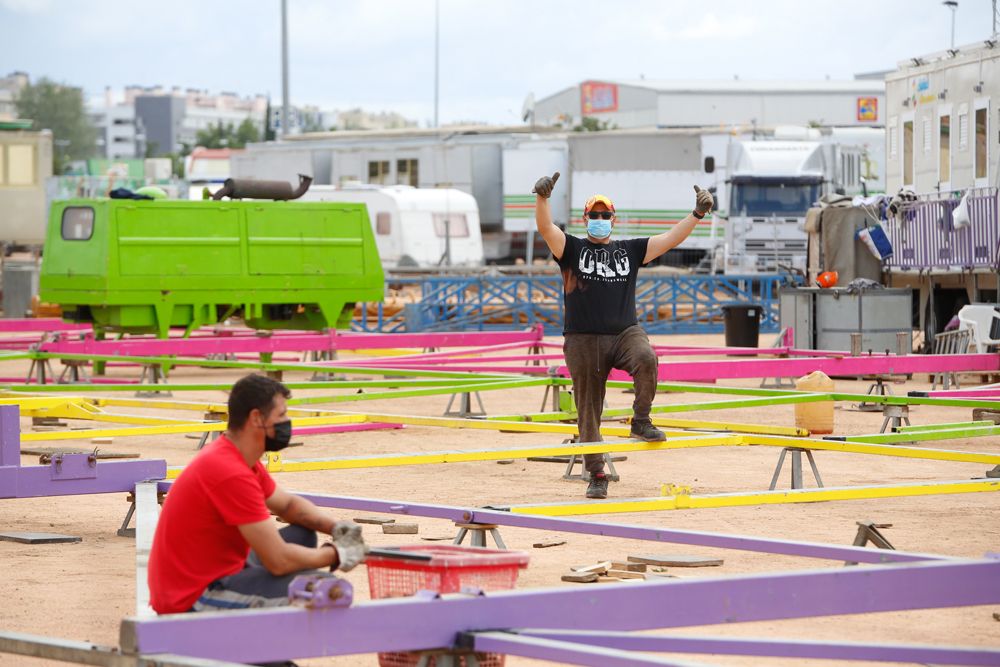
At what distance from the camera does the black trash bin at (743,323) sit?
2397 cm

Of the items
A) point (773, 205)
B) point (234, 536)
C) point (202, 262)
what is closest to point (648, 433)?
point (234, 536)

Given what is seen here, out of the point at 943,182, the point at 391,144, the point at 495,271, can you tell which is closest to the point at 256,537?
the point at 943,182

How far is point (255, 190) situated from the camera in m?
22.3

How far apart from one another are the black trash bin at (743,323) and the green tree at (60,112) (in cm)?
15286

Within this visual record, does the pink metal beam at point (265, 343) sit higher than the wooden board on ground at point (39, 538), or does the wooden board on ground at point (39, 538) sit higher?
the pink metal beam at point (265, 343)

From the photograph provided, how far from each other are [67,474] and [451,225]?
3199cm

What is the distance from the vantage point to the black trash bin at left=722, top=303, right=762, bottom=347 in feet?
78.6

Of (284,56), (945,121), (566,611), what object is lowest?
(566,611)

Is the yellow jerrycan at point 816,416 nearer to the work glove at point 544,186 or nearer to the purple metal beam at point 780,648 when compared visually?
the work glove at point 544,186

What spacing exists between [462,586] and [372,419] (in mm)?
5931

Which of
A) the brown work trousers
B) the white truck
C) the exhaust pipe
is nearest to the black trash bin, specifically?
the exhaust pipe

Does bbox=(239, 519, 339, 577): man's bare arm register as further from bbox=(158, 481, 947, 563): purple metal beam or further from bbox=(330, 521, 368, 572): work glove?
bbox=(158, 481, 947, 563): purple metal beam

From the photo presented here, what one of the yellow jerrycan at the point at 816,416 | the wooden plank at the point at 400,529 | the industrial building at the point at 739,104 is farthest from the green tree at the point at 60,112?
the wooden plank at the point at 400,529

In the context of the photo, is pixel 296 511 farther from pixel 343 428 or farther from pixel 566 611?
pixel 343 428
